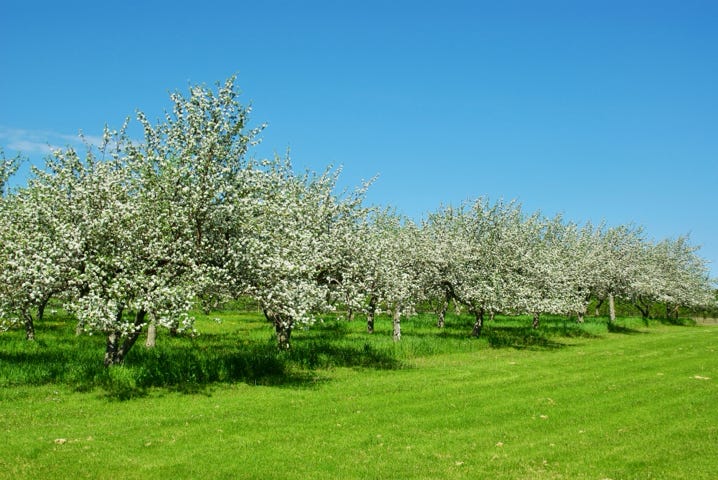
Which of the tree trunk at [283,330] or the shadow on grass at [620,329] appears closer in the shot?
the tree trunk at [283,330]

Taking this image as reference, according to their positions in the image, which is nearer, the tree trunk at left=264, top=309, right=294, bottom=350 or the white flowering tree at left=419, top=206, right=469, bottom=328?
the tree trunk at left=264, top=309, right=294, bottom=350

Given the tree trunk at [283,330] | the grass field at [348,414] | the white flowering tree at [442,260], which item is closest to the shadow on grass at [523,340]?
the white flowering tree at [442,260]

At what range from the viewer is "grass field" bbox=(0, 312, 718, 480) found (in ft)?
39.9

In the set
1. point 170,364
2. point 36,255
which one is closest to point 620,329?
point 170,364

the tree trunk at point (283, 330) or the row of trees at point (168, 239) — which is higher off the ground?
the row of trees at point (168, 239)

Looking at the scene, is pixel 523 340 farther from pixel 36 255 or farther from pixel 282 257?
pixel 36 255

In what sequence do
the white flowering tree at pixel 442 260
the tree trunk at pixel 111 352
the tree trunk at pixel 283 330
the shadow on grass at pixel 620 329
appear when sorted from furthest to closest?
the shadow on grass at pixel 620 329
the white flowering tree at pixel 442 260
the tree trunk at pixel 283 330
the tree trunk at pixel 111 352

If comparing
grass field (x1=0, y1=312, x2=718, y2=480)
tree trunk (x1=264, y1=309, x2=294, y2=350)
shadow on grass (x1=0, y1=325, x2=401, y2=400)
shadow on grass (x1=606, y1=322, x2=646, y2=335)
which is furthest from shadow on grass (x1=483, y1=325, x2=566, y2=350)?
tree trunk (x1=264, y1=309, x2=294, y2=350)

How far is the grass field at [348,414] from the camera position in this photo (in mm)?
12148

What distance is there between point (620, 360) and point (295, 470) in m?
23.3

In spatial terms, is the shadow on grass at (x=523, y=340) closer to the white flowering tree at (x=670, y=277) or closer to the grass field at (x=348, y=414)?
the grass field at (x=348, y=414)

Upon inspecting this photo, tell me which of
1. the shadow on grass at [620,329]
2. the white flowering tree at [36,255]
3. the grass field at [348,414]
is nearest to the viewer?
the grass field at [348,414]

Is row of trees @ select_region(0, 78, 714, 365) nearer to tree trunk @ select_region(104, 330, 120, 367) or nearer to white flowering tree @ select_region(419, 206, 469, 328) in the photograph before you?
tree trunk @ select_region(104, 330, 120, 367)

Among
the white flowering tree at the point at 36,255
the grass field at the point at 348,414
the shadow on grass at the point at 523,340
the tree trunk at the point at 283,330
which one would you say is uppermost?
the white flowering tree at the point at 36,255
